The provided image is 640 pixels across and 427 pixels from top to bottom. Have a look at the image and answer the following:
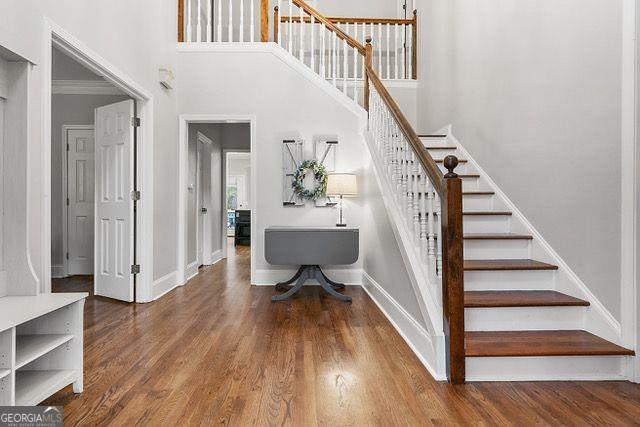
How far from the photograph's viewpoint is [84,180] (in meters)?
4.93

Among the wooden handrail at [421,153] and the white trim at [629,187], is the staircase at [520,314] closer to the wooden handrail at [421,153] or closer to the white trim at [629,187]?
the white trim at [629,187]

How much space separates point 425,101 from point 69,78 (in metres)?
4.55

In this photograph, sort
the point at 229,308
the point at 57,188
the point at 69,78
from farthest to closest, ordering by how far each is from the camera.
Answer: the point at 57,188
the point at 69,78
the point at 229,308

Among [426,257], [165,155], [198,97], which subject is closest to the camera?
[426,257]

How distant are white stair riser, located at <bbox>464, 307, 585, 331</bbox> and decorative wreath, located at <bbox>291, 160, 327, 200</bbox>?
7.70ft

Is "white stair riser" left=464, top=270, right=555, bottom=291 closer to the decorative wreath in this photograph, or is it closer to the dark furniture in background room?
the decorative wreath

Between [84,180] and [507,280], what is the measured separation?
513 cm

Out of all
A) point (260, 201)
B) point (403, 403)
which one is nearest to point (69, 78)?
point (260, 201)

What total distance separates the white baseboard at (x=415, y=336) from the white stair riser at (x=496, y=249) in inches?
26.2

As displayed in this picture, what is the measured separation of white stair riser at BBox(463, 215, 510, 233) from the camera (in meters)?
2.96

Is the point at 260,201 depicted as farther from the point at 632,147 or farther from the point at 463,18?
the point at 632,147

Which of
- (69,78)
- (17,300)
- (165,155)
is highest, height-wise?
(69,78)

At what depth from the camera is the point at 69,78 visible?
456cm

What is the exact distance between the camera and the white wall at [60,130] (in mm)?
4875
